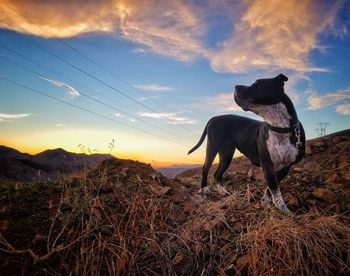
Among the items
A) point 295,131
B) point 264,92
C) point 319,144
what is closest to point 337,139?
point 319,144

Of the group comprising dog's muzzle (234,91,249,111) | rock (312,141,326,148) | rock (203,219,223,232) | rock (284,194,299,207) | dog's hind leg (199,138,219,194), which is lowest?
rock (284,194,299,207)

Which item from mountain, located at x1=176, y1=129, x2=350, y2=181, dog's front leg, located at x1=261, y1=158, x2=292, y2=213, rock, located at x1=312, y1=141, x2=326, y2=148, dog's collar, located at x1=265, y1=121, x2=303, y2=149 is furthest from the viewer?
rock, located at x1=312, y1=141, x2=326, y2=148

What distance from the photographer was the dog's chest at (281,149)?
3.95 m

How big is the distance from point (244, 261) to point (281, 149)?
2451 mm

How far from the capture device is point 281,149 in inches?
157

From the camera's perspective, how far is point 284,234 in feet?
6.79

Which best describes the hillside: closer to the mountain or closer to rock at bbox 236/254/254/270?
rock at bbox 236/254/254/270

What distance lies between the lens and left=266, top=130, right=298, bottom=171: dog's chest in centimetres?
395

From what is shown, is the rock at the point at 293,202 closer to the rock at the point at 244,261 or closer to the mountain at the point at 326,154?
the rock at the point at 244,261

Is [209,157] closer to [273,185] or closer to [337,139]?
[273,185]

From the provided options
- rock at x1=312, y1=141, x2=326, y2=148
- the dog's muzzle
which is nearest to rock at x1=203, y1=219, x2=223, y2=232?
the dog's muzzle

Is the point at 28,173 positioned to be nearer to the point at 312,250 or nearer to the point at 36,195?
the point at 36,195

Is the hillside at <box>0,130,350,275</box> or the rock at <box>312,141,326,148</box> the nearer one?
the hillside at <box>0,130,350,275</box>

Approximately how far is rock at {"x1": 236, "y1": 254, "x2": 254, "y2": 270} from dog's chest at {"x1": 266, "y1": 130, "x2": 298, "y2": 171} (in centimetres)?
237
